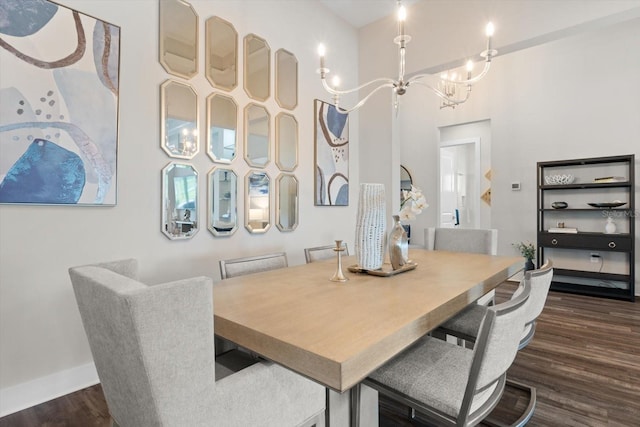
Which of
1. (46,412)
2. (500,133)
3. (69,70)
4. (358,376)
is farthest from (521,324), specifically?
(500,133)

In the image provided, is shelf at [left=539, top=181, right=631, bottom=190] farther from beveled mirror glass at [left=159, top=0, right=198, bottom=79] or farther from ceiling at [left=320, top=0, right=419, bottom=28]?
beveled mirror glass at [left=159, top=0, right=198, bottom=79]

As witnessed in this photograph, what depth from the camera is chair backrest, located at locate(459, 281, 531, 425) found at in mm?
863

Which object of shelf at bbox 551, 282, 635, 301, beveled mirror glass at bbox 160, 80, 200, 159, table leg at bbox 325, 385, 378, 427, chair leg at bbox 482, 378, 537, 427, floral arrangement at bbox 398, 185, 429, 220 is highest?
beveled mirror glass at bbox 160, 80, 200, 159

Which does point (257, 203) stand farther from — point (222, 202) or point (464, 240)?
point (464, 240)

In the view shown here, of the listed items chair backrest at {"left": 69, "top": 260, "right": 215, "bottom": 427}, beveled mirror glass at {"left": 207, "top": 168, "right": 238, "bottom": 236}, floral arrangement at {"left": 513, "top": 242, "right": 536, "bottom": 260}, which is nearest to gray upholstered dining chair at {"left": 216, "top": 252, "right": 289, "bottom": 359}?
chair backrest at {"left": 69, "top": 260, "right": 215, "bottom": 427}

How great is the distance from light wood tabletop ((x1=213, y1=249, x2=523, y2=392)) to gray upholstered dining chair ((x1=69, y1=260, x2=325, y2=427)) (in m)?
0.14

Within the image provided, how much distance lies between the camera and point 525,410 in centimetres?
171

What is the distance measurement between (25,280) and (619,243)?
5.39m

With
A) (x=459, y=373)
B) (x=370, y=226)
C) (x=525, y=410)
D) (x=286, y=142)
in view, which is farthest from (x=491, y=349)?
(x=286, y=142)

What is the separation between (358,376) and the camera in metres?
0.76

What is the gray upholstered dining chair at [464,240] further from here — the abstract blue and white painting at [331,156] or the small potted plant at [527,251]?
the small potted plant at [527,251]

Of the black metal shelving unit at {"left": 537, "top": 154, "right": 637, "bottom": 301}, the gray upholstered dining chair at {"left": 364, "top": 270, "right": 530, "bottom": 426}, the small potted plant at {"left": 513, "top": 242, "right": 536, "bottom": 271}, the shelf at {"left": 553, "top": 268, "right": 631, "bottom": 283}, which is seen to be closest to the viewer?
the gray upholstered dining chair at {"left": 364, "top": 270, "right": 530, "bottom": 426}

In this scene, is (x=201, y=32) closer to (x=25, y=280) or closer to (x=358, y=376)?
(x=25, y=280)

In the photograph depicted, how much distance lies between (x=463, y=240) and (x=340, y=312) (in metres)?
1.95
